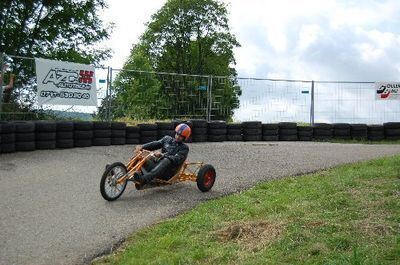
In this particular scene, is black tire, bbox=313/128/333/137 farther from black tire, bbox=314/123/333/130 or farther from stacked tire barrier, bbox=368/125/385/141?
stacked tire barrier, bbox=368/125/385/141

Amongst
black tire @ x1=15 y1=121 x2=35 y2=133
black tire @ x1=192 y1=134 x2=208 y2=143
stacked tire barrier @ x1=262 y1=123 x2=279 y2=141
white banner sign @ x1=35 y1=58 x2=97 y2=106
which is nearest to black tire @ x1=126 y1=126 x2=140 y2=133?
white banner sign @ x1=35 y1=58 x2=97 y2=106

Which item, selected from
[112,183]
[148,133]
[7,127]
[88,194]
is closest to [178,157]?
[112,183]

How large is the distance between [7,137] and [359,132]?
12254mm

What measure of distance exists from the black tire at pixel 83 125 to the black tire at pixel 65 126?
0.17 meters

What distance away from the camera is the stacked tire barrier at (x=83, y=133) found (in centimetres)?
1389

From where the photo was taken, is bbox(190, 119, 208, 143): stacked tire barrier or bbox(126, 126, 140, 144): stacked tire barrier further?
bbox(190, 119, 208, 143): stacked tire barrier

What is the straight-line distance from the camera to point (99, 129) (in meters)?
14.4

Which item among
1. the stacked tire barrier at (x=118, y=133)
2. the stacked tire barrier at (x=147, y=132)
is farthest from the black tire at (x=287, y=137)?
the stacked tire barrier at (x=118, y=133)

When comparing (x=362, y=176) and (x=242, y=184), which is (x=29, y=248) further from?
(x=362, y=176)

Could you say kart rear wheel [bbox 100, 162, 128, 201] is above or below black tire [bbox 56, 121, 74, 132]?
below

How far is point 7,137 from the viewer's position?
40.7 ft

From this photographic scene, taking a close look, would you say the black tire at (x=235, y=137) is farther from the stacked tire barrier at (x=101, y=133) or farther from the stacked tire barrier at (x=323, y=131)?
the stacked tire barrier at (x=101, y=133)

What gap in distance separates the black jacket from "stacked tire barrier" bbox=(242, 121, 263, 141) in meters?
7.88

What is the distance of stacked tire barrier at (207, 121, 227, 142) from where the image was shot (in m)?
16.7
